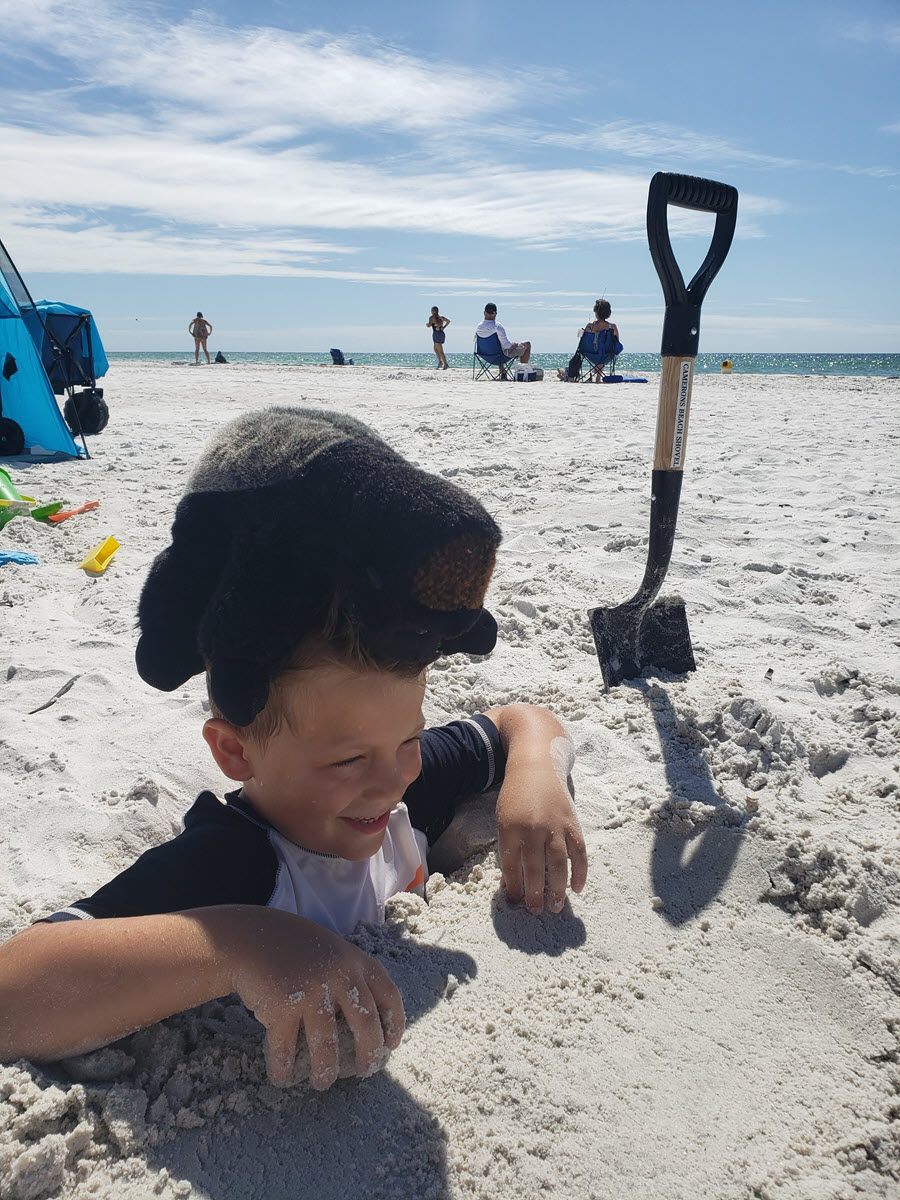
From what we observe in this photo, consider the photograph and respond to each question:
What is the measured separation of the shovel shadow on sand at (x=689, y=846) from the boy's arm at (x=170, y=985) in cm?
73

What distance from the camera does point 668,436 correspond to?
7.65 ft

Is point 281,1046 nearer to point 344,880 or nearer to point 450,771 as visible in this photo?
point 344,880

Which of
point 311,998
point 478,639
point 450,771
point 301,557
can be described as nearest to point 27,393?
point 450,771

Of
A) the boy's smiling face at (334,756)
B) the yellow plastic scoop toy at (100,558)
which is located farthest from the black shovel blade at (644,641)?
the yellow plastic scoop toy at (100,558)

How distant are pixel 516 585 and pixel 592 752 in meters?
1.19

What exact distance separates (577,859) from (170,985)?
2.65 ft

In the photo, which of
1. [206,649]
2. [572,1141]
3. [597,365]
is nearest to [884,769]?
[572,1141]

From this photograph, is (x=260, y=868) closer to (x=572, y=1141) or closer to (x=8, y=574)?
(x=572, y=1141)

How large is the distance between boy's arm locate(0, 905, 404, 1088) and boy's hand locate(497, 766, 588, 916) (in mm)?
505

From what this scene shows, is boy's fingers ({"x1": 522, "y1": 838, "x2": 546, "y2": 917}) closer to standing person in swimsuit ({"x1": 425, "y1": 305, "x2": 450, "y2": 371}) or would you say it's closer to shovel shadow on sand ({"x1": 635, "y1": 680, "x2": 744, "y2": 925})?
shovel shadow on sand ({"x1": 635, "y1": 680, "x2": 744, "y2": 925})

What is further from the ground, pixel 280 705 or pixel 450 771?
pixel 280 705

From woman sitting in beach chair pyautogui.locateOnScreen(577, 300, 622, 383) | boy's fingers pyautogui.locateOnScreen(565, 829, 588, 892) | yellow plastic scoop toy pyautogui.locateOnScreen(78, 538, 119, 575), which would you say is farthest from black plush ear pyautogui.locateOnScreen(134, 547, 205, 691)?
woman sitting in beach chair pyautogui.locateOnScreen(577, 300, 622, 383)

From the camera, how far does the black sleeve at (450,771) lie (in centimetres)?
183

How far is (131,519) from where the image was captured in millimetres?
4566
